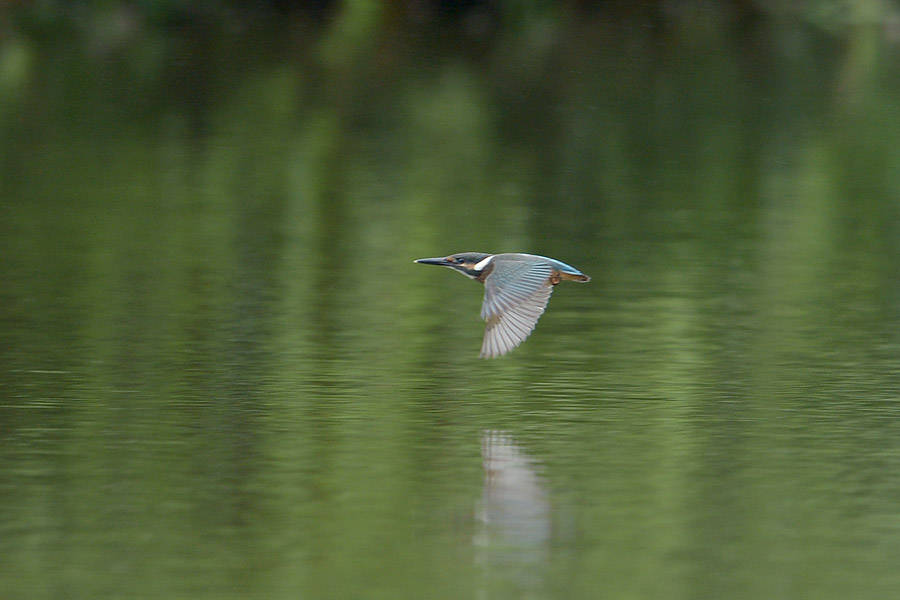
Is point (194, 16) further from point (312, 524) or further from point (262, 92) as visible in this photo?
point (312, 524)

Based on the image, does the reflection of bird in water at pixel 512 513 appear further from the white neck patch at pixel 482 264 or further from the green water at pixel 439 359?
the white neck patch at pixel 482 264

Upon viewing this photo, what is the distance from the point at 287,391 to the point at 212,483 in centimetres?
201

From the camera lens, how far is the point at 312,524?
26.3 ft

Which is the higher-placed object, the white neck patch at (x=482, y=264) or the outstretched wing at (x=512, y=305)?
the white neck patch at (x=482, y=264)

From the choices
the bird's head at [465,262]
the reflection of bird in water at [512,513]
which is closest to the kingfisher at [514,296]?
the bird's head at [465,262]

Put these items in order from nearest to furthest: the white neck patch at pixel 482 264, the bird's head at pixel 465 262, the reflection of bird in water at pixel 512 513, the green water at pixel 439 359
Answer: the reflection of bird in water at pixel 512 513
the green water at pixel 439 359
the white neck patch at pixel 482 264
the bird's head at pixel 465 262

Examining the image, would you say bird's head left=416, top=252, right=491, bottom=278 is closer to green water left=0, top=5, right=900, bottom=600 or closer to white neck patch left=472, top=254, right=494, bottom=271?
white neck patch left=472, top=254, right=494, bottom=271

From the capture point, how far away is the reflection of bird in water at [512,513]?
24.7 ft

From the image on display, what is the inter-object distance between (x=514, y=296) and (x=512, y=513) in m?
1.69

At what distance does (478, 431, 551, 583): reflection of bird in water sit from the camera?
753cm

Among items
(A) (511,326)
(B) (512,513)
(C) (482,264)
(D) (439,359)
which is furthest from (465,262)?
(B) (512,513)

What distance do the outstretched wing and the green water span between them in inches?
19.1

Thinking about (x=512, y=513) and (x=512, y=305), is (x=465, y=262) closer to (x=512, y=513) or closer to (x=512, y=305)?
(x=512, y=305)

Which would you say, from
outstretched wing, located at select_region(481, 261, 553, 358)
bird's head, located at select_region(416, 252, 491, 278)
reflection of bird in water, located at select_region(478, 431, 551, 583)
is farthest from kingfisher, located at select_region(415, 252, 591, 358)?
reflection of bird in water, located at select_region(478, 431, 551, 583)
